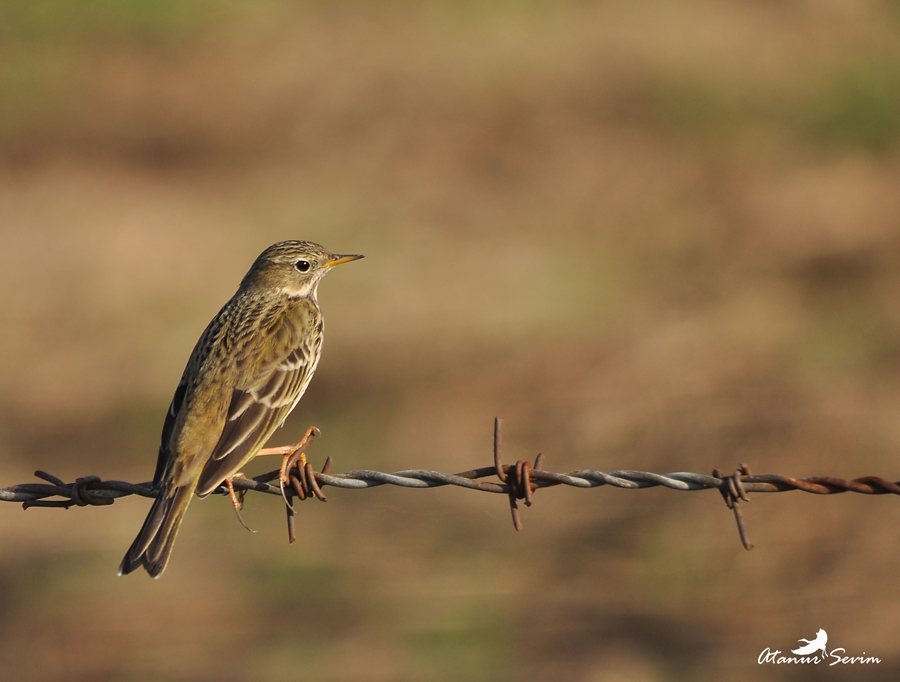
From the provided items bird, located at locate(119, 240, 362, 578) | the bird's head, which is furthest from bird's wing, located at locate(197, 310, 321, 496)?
the bird's head

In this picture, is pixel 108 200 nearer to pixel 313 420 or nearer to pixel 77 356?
pixel 77 356

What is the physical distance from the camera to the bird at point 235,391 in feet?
19.5

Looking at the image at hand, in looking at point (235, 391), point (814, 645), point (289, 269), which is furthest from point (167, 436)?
point (814, 645)

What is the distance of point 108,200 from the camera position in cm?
1936

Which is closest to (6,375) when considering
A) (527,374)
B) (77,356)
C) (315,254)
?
(77,356)

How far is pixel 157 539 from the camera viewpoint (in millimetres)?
5758

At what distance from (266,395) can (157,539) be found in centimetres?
118

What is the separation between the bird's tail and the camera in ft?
18.7

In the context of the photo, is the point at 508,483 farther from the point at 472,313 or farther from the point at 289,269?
the point at 472,313

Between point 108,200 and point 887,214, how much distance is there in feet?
42.7

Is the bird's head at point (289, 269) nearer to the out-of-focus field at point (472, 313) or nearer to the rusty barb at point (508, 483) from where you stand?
the rusty barb at point (508, 483)

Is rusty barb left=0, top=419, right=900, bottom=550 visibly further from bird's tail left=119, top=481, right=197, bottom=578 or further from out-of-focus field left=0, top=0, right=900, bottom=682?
out-of-focus field left=0, top=0, right=900, bottom=682

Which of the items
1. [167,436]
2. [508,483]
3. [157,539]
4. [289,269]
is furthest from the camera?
[289,269]

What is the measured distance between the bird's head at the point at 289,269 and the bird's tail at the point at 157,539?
2.35 m
